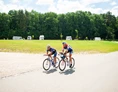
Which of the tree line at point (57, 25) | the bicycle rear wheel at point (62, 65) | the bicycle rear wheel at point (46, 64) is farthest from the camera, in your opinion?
the tree line at point (57, 25)

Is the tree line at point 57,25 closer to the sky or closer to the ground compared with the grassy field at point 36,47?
closer to the sky

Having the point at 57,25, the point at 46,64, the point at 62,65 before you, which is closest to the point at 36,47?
the point at 46,64

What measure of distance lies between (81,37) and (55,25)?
14.9 m

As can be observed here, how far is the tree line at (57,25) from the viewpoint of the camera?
84531mm

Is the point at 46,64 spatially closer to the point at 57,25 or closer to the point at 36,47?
the point at 36,47

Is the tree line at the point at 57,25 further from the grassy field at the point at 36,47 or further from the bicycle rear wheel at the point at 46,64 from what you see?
the bicycle rear wheel at the point at 46,64

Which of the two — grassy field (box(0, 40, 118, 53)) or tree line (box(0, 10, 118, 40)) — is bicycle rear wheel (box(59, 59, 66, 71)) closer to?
grassy field (box(0, 40, 118, 53))

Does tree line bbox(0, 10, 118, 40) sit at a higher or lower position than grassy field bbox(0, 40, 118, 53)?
higher

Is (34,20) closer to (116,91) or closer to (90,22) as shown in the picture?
(90,22)

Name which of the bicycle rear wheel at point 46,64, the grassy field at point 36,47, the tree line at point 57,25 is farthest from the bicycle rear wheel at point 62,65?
the tree line at point 57,25

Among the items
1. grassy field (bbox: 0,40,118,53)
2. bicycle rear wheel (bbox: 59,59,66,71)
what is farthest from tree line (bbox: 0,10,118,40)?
bicycle rear wheel (bbox: 59,59,66,71)

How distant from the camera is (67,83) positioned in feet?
29.0

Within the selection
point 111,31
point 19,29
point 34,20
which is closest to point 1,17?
point 19,29

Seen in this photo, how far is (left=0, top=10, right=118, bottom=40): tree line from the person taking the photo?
84.5 m
